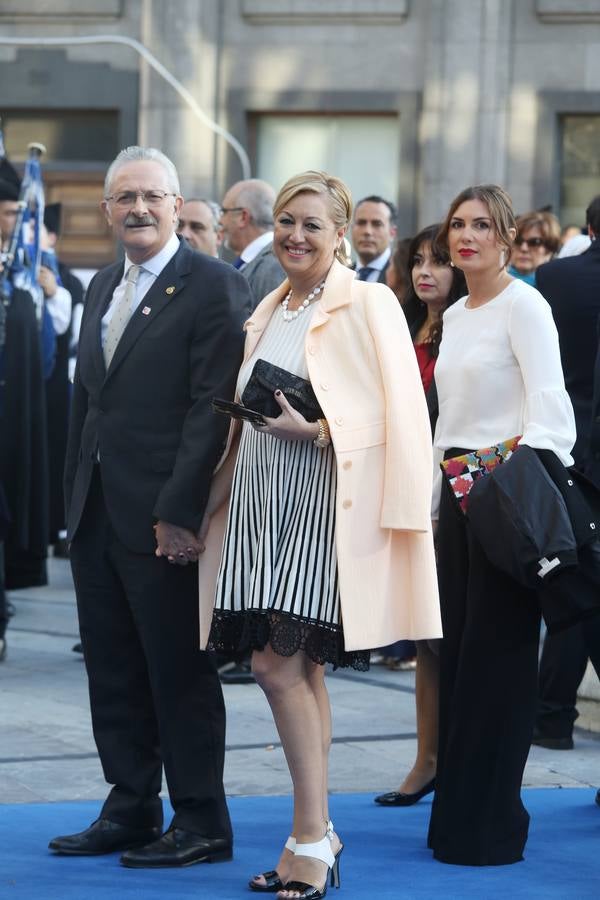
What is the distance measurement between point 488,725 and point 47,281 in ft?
20.1

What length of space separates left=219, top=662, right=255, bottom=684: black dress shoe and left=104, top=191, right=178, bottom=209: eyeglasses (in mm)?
3463

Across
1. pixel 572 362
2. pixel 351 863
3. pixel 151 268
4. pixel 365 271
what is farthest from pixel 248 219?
pixel 351 863

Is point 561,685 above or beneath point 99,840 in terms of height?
above

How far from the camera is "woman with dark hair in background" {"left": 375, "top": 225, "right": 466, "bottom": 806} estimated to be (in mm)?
5859

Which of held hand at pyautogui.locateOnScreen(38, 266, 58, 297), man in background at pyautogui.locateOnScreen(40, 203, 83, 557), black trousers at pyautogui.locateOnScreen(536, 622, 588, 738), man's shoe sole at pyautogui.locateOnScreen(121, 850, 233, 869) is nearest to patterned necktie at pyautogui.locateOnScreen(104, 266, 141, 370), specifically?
man's shoe sole at pyautogui.locateOnScreen(121, 850, 233, 869)

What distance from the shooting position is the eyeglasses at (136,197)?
5.02m

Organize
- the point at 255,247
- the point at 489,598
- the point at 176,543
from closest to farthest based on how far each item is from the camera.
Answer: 1. the point at 176,543
2. the point at 489,598
3. the point at 255,247

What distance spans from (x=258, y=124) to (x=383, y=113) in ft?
4.13

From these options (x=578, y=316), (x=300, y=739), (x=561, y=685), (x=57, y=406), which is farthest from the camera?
(x=57, y=406)

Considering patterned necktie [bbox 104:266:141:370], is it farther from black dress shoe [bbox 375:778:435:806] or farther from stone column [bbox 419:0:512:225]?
stone column [bbox 419:0:512:225]

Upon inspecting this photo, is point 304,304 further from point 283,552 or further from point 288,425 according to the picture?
point 283,552

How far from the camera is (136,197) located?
5020 mm

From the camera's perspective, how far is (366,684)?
8203mm

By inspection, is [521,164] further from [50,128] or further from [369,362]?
[369,362]
